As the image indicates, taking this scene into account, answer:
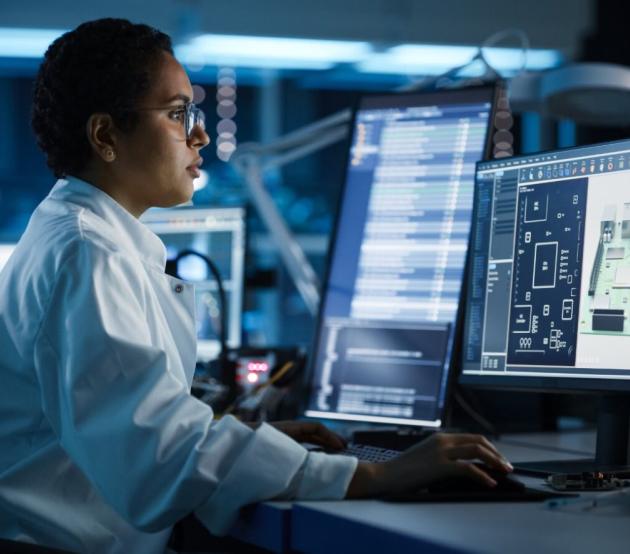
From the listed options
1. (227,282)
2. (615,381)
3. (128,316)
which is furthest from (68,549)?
(227,282)

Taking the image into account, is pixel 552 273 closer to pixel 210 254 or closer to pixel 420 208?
pixel 420 208

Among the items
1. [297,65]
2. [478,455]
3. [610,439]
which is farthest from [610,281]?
[297,65]

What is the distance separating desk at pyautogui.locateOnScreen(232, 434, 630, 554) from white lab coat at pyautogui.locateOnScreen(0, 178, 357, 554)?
0.15 feet

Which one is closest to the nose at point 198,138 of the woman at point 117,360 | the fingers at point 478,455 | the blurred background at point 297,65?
the woman at point 117,360

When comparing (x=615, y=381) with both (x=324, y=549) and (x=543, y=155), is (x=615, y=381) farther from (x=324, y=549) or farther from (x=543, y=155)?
(x=324, y=549)

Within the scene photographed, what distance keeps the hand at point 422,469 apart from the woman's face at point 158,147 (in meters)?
0.50

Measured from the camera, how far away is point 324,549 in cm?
101

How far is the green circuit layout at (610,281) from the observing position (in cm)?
130

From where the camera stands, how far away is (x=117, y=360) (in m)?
1.04

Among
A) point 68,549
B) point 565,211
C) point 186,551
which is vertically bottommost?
point 186,551

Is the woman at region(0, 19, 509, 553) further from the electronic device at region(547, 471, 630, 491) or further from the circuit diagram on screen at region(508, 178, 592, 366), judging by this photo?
the circuit diagram on screen at region(508, 178, 592, 366)

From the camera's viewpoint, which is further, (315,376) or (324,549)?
(315,376)

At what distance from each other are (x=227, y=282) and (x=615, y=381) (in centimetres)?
179

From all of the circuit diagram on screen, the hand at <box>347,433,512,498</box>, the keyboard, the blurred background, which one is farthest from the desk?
the blurred background
